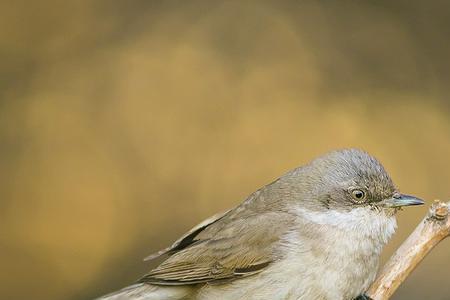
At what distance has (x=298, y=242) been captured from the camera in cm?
601

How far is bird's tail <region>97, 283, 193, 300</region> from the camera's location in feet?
20.6

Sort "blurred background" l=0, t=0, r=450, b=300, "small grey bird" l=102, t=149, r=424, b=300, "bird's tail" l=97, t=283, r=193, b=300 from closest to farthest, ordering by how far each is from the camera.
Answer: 1. "small grey bird" l=102, t=149, r=424, b=300
2. "bird's tail" l=97, t=283, r=193, b=300
3. "blurred background" l=0, t=0, r=450, b=300

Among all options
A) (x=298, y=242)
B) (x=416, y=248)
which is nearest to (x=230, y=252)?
(x=298, y=242)

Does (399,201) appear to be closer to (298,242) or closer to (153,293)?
(298,242)

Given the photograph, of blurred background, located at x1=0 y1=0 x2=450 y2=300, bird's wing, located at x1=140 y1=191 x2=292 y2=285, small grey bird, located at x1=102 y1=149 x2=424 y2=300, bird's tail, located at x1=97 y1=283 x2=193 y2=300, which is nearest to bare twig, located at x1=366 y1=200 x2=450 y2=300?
Result: small grey bird, located at x1=102 y1=149 x2=424 y2=300

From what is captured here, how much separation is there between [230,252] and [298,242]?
0.51 m

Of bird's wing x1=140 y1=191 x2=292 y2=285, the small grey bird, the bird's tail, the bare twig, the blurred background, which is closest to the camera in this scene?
the bare twig

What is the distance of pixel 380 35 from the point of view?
1109cm

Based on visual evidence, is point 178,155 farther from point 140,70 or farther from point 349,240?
point 349,240

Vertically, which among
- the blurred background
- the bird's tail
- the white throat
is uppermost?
the blurred background

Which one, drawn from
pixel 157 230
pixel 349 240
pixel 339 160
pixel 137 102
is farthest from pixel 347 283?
pixel 137 102

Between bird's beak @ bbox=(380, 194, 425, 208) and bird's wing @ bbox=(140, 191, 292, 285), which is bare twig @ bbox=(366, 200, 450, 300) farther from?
bird's wing @ bbox=(140, 191, 292, 285)

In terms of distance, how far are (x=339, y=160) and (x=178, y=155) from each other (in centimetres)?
442

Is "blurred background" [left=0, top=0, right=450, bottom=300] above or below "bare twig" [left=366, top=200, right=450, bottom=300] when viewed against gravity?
above
